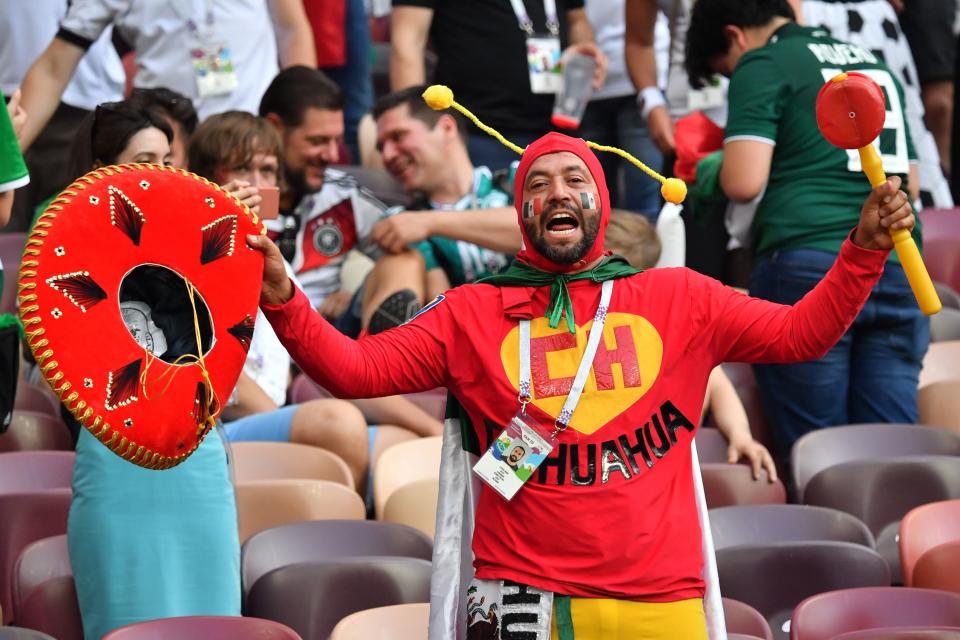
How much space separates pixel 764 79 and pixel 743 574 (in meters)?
1.52

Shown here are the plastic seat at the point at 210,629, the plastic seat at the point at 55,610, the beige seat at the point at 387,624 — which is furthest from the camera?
the plastic seat at the point at 55,610

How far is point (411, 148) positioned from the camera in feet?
17.6

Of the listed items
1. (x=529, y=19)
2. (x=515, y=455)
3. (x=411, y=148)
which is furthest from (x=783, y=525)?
(x=529, y=19)

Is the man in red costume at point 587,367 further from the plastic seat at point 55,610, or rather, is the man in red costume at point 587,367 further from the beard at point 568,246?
the plastic seat at point 55,610

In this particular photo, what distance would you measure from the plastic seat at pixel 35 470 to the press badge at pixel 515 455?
65.7 inches

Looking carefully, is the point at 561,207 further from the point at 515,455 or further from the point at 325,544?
the point at 325,544

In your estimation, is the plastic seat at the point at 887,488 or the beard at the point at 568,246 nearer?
the beard at the point at 568,246

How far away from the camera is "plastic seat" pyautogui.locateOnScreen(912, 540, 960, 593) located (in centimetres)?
362

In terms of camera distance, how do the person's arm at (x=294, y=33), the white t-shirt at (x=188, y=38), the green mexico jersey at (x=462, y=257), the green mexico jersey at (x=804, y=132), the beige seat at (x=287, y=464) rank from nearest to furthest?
the beige seat at (x=287, y=464), the green mexico jersey at (x=804, y=132), the green mexico jersey at (x=462, y=257), the white t-shirt at (x=188, y=38), the person's arm at (x=294, y=33)

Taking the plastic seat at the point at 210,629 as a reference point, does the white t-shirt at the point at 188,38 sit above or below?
above

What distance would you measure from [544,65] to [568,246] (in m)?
3.03

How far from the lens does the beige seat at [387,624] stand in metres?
3.24

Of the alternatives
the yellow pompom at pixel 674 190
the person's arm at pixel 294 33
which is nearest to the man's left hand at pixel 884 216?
the yellow pompom at pixel 674 190

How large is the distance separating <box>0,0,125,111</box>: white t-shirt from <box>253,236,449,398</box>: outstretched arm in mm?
3212
